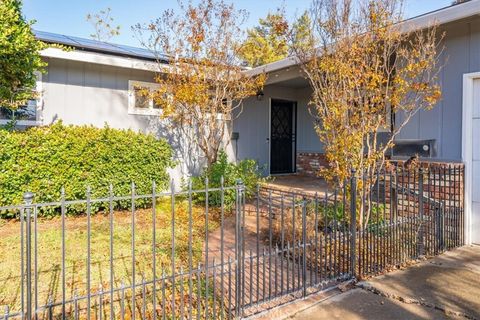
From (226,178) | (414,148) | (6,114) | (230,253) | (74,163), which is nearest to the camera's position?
(230,253)

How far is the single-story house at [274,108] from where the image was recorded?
5168 millimetres

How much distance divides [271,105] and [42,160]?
20.6 feet

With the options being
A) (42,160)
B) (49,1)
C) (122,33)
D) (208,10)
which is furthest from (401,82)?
(122,33)

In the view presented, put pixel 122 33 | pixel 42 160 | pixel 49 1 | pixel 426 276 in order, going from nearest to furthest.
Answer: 1. pixel 426 276
2. pixel 42 160
3. pixel 49 1
4. pixel 122 33

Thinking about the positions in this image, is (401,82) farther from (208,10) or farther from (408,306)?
(208,10)

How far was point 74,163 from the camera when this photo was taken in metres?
6.36

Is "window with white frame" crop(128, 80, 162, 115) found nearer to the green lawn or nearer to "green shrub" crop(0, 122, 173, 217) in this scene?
"green shrub" crop(0, 122, 173, 217)

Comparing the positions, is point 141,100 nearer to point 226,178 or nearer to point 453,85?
point 226,178

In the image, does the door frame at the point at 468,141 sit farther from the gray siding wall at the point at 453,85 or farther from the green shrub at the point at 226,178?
the green shrub at the point at 226,178

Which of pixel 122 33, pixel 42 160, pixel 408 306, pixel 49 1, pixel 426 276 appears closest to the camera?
pixel 408 306

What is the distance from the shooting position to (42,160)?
607 cm

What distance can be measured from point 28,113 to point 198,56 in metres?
3.47

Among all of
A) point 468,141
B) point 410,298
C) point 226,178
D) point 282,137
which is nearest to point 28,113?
point 226,178

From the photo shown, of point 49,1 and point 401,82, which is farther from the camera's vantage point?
point 49,1
